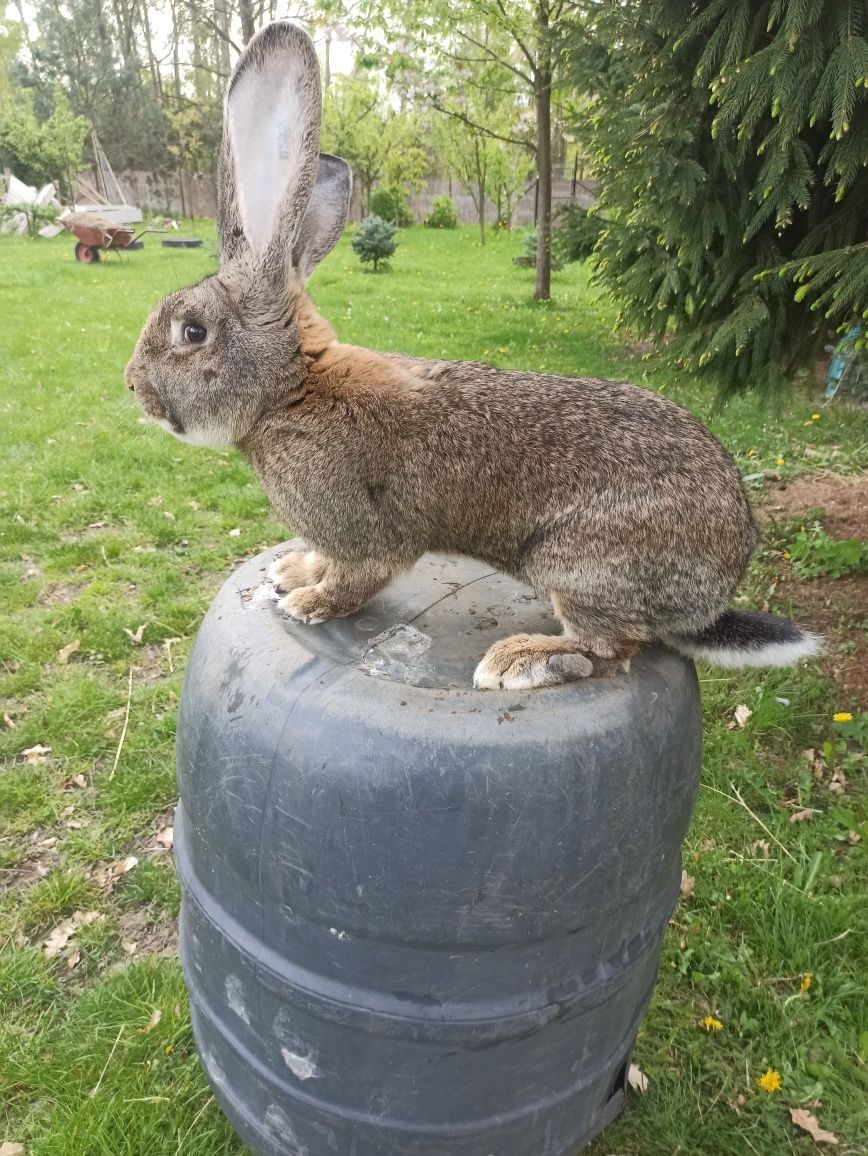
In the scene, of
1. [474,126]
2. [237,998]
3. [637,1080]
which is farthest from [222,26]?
[637,1080]

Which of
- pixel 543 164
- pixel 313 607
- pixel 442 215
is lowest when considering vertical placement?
pixel 313 607

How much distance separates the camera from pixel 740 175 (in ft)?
13.0

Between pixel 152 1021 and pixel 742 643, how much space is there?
2.18 metres

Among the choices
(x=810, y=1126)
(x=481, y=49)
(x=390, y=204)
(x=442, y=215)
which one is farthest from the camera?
(x=442, y=215)

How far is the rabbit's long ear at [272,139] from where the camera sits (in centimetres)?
192

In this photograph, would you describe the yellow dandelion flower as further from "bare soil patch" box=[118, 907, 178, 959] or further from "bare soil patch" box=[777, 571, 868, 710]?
"bare soil patch" box=[118, 907, 178, 959]

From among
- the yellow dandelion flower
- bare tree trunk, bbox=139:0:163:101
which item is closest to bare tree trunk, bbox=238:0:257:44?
bare tree trunk, bbox=139:0:163:101

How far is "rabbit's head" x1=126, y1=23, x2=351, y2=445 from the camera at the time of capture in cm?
195

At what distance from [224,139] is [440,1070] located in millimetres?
2179

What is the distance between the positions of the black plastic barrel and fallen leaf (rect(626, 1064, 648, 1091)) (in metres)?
0.52

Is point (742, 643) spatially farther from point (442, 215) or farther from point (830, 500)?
point (442, 215)

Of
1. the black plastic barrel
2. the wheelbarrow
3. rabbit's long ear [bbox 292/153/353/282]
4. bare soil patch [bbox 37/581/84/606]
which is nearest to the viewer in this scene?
the black plastic barrel

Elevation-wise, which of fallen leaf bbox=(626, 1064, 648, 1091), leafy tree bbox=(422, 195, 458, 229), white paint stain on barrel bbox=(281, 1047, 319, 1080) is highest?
leafy tree bbox=(422, 195, 458, 229)

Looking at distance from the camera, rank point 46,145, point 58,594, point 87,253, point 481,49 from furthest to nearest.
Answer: point 46,145, point 87,253, point 481,49, point 58,594
